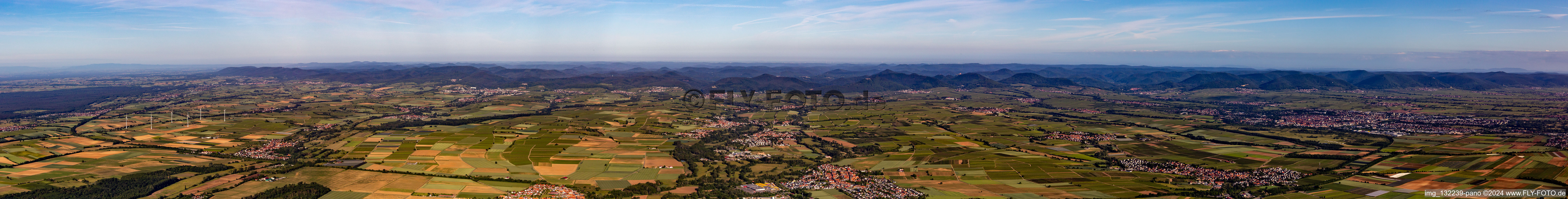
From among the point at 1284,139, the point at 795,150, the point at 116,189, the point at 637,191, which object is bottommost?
the point at 116,189

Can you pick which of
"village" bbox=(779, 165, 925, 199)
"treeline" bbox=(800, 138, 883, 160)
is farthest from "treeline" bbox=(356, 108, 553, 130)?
"village" bbox=(779, 165, 925, 199)

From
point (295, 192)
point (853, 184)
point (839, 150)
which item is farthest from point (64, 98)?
point (853, 184)

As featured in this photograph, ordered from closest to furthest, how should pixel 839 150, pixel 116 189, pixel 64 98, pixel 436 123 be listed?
pixel 116 189 < pixel 839 150 < pixel 436 123 < pixel 64 98

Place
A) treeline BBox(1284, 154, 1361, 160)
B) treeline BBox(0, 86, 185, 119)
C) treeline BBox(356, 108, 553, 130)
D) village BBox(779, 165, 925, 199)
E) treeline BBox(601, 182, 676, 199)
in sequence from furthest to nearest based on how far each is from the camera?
1. treeline BBox(0, 86, 185, 119)
2. treeline BBox(356, 108, 553, 130)
3. treeline BBox(1284, 154, 1361, 160)
4. treeline BBox(601, 182, 676, 199)
5. village BBox(779, 165, 925, 199)

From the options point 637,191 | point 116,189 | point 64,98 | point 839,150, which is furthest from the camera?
point 64,98

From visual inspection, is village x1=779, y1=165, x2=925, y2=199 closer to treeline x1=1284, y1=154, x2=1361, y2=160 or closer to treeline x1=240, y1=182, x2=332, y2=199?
treeline x1=240, y1=182, x2=332, y2=199

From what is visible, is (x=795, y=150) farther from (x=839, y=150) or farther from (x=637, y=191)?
(x=637, y=191)
